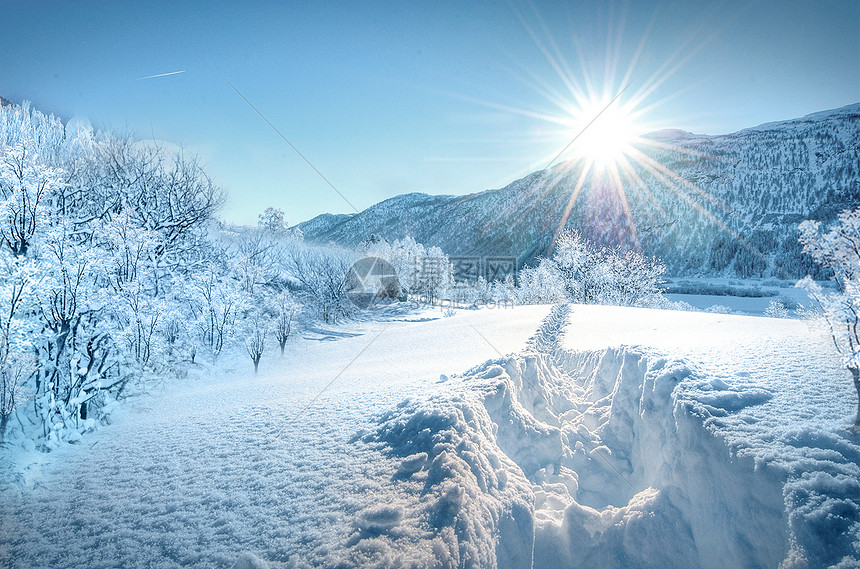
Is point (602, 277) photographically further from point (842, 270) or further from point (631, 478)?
point (842, 270)

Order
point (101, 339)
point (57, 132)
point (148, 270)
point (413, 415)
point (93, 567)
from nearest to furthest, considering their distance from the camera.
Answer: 1. point (93, 567)
2. point (413, 415)
3. point (101, 339)
4. point (148, 270)
5. point (57, 132)

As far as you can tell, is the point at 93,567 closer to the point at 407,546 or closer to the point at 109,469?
the point at 109,469

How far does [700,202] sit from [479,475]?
14223cm

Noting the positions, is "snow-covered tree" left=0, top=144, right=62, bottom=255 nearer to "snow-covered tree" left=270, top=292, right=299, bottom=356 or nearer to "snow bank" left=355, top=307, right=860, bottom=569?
"snow-covered tree" left=270, top=292, right=299, bottom=356

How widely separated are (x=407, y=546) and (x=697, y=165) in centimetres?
16401

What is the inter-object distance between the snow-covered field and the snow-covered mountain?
81239mm

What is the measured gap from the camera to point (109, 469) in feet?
13.9

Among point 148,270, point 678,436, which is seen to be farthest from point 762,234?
point 148,270

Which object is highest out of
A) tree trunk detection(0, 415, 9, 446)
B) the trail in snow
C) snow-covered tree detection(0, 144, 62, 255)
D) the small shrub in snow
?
snow-covered tree detection(0, 144, 62, 255)

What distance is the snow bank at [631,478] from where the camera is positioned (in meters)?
2.88

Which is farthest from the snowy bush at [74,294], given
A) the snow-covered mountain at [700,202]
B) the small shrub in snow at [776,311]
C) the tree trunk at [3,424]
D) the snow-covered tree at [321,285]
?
the snow-covered mountain at [700,202]

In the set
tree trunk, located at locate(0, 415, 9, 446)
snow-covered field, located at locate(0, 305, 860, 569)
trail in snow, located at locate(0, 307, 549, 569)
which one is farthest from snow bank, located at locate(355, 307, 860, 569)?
Answer: tree trunk, located at locate(0, 415, 9, 446)

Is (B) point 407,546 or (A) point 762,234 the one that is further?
(A) point 762,234

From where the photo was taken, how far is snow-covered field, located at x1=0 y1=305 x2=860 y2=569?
2.83m
